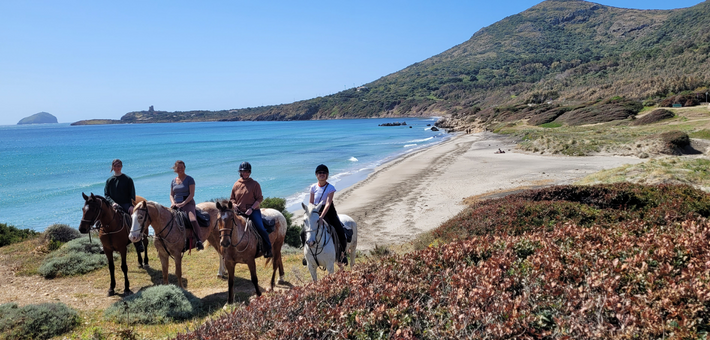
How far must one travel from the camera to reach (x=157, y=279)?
9.82 metres

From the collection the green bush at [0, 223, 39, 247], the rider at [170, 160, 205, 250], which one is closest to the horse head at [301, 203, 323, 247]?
the rider at [170, 160, 205, 250]

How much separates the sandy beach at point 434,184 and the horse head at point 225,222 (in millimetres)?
6973

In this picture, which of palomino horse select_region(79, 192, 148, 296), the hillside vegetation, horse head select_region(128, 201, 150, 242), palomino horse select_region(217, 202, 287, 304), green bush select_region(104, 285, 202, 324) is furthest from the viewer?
palomino horse select_region(79, 192, 148, 296)

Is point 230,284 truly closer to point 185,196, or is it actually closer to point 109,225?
point 185,196

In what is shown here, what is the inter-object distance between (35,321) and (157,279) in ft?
11.7

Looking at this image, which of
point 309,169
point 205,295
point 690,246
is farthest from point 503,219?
point 309,169

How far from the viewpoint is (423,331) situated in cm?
371

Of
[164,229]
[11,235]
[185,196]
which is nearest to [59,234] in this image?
[11,235]

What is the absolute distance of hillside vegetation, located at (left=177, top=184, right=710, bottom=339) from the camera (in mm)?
3387

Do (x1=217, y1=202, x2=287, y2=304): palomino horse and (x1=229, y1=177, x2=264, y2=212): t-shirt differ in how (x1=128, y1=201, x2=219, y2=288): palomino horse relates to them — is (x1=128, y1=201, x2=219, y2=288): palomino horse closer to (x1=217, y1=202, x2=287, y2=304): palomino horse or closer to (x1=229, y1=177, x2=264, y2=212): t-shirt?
(x1=217, y1=202, x2=287, y2=304): palomino horse

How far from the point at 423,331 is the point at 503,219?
6.46 meters

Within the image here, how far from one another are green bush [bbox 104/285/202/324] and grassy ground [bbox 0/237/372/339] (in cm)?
17

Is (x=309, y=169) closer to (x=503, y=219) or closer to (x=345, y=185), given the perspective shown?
(x=345, y=185)

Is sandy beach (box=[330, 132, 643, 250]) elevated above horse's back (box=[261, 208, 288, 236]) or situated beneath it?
situated beneath
